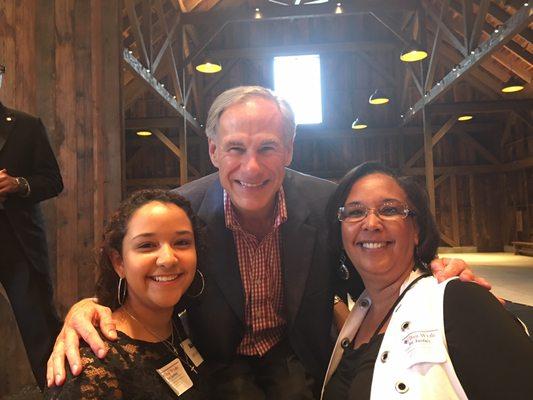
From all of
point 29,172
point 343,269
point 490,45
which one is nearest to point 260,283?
point 343,269

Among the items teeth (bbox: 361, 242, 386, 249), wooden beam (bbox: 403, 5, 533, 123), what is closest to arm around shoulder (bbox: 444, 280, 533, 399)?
teeth (bbox: 361, 242, 386, 249)

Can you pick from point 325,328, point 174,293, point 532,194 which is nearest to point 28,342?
point 174,293

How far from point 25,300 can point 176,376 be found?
147 centimetres

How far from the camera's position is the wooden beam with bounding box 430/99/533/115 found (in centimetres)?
1216

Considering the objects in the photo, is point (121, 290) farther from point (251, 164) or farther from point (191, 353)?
point (251, 164)

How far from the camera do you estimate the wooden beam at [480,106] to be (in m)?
12.2

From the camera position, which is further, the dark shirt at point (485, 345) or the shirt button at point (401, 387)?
the shirt button at point (401, 387)

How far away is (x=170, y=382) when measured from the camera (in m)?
1.51

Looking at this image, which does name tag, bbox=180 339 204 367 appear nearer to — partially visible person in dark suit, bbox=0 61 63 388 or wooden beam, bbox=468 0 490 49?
partially visible person in dark suit, bbox=0 61 63 388

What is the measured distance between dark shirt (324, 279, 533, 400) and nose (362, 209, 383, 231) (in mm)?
461

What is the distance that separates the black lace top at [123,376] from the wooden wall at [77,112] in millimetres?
2617

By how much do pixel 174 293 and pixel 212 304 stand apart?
502mm

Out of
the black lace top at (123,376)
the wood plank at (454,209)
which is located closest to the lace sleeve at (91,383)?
the black lace top at (123,376)

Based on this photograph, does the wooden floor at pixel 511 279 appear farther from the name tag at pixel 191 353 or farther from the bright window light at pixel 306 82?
the bright window light at pixel 306 82
